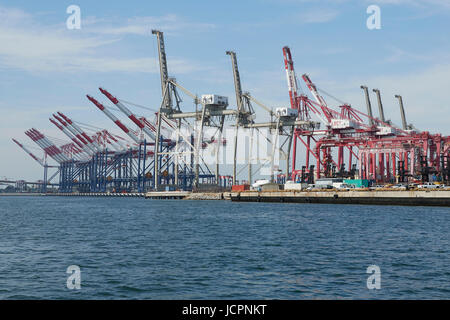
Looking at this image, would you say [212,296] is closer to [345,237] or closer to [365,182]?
[345,237]

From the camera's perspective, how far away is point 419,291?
18.2 meters

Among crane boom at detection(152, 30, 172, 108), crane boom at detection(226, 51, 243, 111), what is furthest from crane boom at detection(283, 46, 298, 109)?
crane boom at detection(152, 30, 172, 108)

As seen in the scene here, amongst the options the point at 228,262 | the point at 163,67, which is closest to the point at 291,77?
the point at 163,67

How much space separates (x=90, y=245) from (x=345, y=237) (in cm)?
1629

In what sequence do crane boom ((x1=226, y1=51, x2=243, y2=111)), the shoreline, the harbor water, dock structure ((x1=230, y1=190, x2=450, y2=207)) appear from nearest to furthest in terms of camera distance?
the harbor water
dock structure ((x1=230, y1=190, x2=450, y2=207))
the shoreline
crane boom ((x1=226, y1=51, x2=243, y2=111))

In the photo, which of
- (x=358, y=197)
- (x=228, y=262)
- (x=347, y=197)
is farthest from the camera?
(x=347, y=197)

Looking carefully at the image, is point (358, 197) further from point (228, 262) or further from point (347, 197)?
point (228, 262)

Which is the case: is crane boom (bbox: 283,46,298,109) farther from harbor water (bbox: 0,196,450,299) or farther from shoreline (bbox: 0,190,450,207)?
harbor water (bbox: 0,196,450,299)

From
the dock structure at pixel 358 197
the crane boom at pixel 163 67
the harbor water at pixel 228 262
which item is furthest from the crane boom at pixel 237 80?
the harbor water at pixel 228 262

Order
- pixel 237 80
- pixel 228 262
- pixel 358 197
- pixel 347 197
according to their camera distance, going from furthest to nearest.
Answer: pixel 237 80, pixel 347 197, pixel 358 197, pixel 228 262

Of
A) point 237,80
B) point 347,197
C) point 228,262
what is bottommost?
point 228,262

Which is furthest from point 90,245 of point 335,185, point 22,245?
point 335,185

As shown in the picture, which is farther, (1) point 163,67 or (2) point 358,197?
(1) point 163,67

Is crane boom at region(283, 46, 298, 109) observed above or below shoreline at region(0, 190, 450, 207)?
above
